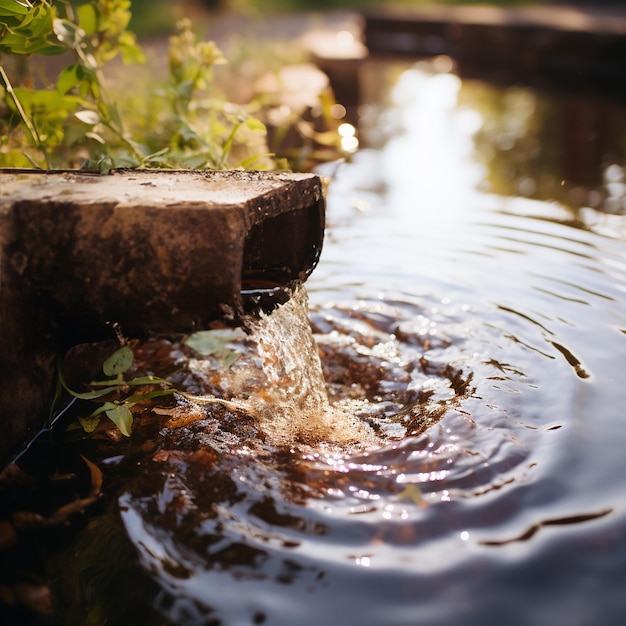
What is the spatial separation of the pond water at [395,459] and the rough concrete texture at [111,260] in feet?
1.04

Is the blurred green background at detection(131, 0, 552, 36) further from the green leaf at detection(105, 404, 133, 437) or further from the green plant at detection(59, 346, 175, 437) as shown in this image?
the green leaf at detection(105, 404, 133, 437)

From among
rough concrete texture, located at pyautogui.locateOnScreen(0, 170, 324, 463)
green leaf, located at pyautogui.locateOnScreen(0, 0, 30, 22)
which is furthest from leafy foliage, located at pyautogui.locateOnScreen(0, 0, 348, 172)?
rough concrete texture, located at pyautogui.locateOnScreen(0, 170, 324, 463)

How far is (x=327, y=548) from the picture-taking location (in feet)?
5.74

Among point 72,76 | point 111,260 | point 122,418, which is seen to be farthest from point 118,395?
point 72,76

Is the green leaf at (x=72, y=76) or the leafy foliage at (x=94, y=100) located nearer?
the leafy foliage at (x=94, y=100)

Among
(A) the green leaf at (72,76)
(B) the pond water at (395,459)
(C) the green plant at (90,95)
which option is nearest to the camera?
(B) the pond water at (395,459)

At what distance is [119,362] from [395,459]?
0.82m

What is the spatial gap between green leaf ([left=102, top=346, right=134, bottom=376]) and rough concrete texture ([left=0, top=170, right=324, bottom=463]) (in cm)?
7

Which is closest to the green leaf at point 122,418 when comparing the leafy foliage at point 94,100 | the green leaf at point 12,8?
the leafy foliage at point 94,100

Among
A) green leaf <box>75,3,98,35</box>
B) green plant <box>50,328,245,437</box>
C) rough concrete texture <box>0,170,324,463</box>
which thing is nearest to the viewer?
rough concrete texture <box>0,170,324,463</box>

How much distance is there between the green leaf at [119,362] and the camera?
7.14 ft

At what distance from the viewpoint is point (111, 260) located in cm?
198

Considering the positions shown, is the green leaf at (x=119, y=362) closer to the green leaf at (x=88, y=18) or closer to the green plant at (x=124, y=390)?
the green plant at (x=124, y=390)

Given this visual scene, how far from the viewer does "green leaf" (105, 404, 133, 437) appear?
6.85ft
